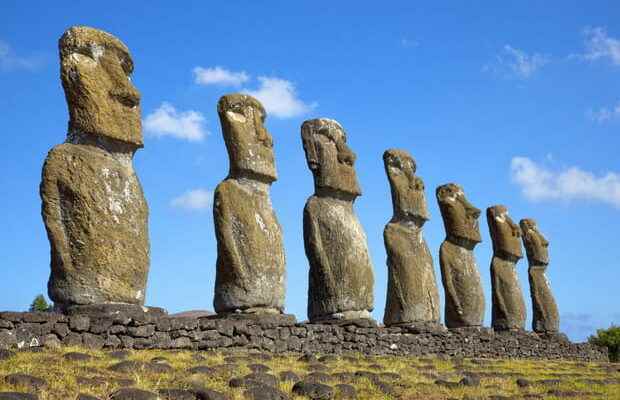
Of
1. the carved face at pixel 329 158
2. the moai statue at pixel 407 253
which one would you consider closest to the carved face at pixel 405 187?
the moai statue at pixel 407 253

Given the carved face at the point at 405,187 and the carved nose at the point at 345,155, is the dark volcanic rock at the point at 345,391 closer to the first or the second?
the carved nose at the point at 345,155

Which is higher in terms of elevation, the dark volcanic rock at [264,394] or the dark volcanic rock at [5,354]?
the dark volcanic rock at [5,354]

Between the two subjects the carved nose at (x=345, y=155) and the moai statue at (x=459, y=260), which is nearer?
the carved nose at (x=345, y=155)

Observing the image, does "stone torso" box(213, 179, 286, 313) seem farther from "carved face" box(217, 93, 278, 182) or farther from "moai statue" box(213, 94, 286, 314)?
"carved face" box(217, 93, 278, 182)

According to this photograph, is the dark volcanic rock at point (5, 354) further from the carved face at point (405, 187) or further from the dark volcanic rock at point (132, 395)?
the carved face at point (405, 187)

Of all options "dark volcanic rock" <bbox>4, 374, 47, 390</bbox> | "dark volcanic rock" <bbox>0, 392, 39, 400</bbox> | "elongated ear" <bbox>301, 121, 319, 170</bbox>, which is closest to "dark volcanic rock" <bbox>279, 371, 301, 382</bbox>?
"dark volcanic rock" <bbox>4, 374, 47, 390</bbox>

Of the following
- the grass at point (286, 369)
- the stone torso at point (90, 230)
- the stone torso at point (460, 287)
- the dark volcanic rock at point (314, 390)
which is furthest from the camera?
the stone torso at point (460, 287)

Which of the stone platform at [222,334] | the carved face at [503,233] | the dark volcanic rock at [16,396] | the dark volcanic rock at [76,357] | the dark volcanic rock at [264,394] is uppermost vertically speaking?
the carved face at [503,233]

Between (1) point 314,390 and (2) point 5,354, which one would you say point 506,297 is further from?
A: (2) point 5,354

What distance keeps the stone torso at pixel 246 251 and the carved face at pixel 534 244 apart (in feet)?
44.9

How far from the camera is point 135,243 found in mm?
10375

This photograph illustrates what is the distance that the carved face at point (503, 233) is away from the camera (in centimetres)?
2188

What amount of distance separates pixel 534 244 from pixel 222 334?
51.3 ft

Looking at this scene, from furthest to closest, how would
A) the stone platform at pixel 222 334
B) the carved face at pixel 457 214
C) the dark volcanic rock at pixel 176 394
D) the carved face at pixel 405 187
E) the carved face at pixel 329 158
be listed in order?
the carved face at pixel 457 214, the carved face at pixel 405 187, the carved face at pixel 329 158, the stone platform at pixel 222 334, the dark volcanic rock at pixel 176 394
